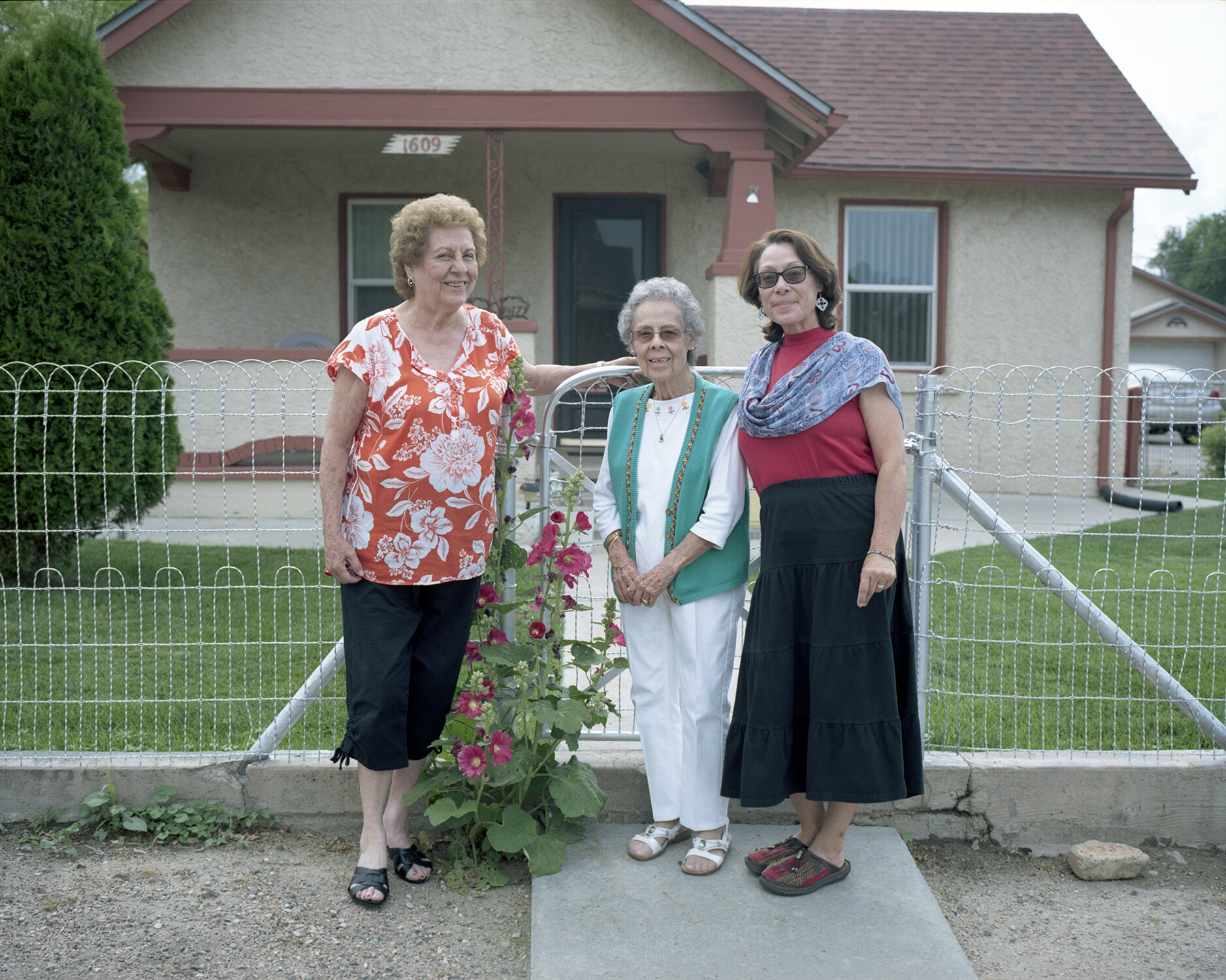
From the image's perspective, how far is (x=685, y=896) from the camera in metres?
2.77

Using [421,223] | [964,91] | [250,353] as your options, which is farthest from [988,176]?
[421,223]

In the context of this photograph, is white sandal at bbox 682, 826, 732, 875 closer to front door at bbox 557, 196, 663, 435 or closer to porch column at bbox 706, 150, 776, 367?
porch column at bbox 706, 150, 776, 367

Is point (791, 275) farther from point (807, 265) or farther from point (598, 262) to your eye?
point (598, 262)

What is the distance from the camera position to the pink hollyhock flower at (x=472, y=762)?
2793 millimetres

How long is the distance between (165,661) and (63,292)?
2.72 metres

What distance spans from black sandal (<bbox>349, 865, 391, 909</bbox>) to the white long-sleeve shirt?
112cm

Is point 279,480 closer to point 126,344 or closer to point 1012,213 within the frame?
point 126,344

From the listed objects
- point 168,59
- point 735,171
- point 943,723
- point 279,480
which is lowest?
point 943,723

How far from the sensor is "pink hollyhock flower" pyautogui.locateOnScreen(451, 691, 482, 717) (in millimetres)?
2789

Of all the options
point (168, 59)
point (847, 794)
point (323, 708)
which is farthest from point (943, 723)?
point (168, 59)

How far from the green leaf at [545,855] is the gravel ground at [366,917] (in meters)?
0.11

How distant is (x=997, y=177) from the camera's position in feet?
34.0

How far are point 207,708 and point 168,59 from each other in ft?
21.0

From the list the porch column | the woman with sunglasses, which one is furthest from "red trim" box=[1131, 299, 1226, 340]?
the woman with sunglasses
